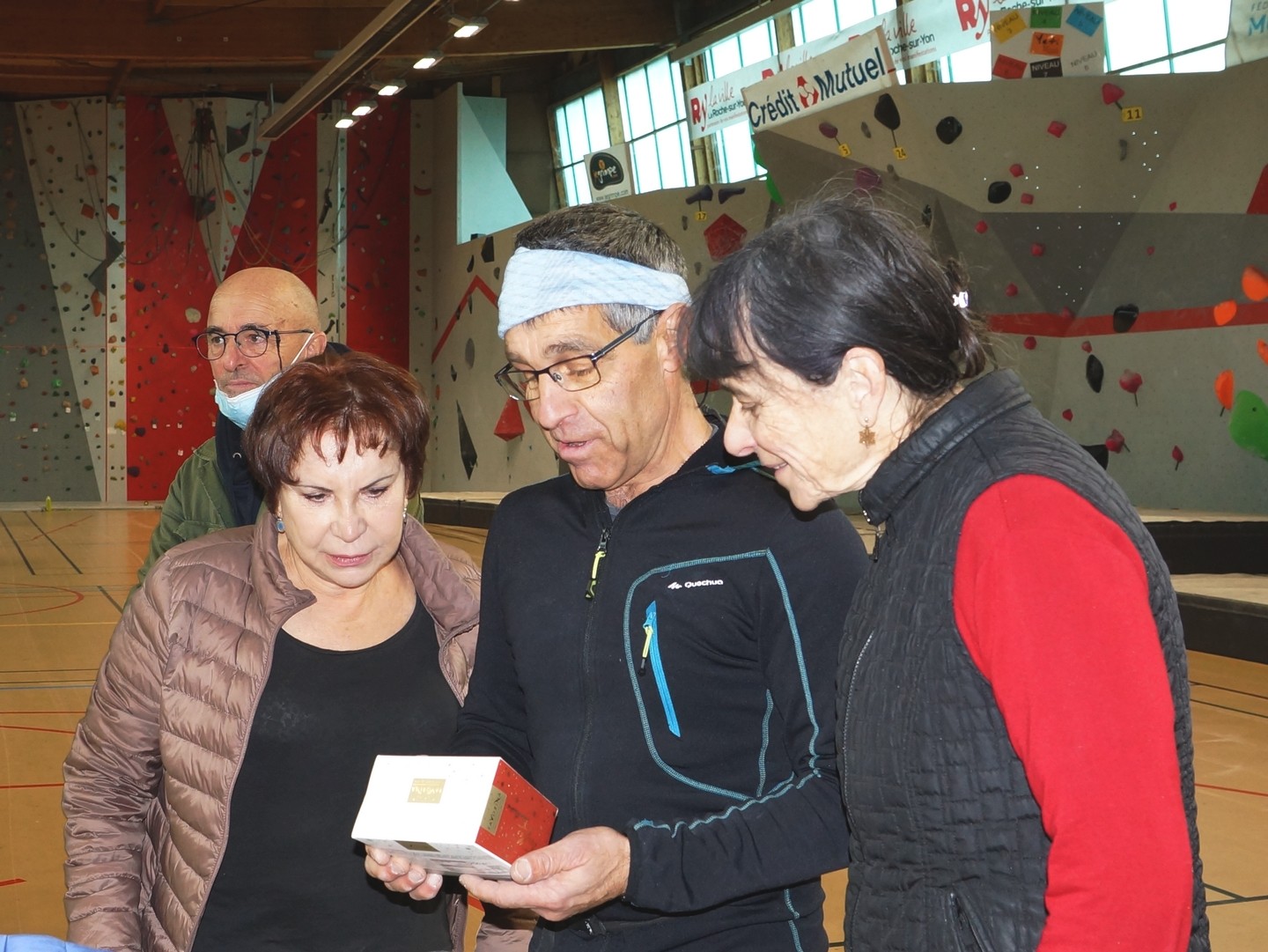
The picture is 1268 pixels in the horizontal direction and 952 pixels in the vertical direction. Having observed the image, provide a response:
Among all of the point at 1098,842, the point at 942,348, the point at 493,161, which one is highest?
the point at 493,161

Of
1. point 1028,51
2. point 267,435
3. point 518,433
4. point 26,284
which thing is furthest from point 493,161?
point 267,435

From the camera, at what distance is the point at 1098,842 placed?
0.92m

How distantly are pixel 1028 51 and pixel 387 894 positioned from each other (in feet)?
25.8

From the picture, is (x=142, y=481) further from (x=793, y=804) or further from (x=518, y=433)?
(x=793, y=804)

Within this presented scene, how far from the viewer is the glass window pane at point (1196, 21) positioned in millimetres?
8445

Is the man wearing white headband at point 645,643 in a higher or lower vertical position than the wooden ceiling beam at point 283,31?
lower

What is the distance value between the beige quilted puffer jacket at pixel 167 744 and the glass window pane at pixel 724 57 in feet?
40.0

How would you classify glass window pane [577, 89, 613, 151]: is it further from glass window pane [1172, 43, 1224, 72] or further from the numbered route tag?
glass window pane [1172, 43, 1224, 72]

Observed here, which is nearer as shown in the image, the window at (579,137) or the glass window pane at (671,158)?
the glass window pane at (671,158)

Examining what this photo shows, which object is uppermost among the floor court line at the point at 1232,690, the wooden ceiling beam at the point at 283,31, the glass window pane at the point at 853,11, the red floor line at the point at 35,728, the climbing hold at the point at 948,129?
the wooden ceiling beam at the point at 283,31

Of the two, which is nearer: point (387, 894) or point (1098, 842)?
point (1098, 842)

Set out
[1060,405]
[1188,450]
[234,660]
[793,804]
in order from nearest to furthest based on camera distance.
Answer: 1. [793,804]
2. [234,660]
3. [1188,450]
4. [1060,405]

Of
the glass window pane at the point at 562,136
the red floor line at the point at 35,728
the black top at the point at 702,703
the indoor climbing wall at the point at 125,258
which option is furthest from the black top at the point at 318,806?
the glass window pane at the point at 562,136

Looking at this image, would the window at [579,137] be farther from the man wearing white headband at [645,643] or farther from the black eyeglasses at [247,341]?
the man wearing white headband at [645,643]
